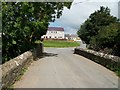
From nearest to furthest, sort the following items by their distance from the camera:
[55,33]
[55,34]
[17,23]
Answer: [17,23] → [55,34] → [55,33]

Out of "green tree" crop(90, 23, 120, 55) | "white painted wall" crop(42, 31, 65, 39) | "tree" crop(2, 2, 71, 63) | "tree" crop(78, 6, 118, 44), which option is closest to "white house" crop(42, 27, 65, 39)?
"white painted wall" crop(42, 31, 65, 39)

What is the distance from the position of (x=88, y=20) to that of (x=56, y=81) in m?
52.1

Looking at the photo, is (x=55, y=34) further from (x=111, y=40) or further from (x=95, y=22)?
(x=111, y=40)

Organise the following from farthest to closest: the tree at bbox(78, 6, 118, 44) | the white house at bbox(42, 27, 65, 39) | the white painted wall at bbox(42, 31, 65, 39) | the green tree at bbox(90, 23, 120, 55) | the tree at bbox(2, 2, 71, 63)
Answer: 1. the white house at bbox(42, 27, 65, 39)
2. the white painted wall at bbox(42, 31, 65, 39)
3. the tree at bbox(78, 6, 118, 44)
4. the green tree at bbox(90, 23, 120, 55)
5. the tree at bbox(2, 2, 71, 63)

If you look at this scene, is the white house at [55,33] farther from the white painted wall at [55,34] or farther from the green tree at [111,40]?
the green tree at [111,40]

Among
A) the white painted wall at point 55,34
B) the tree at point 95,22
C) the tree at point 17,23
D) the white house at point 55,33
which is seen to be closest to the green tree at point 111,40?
the tree at point 17,23

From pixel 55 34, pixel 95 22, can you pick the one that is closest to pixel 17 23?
pixel 95 22

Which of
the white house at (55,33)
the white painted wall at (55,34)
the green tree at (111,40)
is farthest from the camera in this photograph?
the white house at (55,33)

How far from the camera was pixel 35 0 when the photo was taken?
30125 millimetres

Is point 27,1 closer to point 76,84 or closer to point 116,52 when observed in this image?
point 116,52

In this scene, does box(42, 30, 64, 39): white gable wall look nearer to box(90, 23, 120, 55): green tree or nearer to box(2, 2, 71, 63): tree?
box(90, 23, 120, 55): green tree

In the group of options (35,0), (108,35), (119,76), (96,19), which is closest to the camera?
(119,76)

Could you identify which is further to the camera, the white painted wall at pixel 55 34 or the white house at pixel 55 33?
the white house at pixel 55 33

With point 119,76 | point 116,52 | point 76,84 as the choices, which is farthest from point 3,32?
point 76,84
